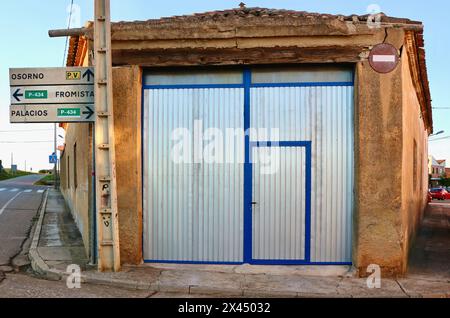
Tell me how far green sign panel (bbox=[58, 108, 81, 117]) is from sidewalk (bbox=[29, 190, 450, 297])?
2385 mm

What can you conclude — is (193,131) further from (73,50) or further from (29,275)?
(73,50)

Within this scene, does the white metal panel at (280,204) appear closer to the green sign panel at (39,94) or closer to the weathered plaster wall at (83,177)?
the weathered plaster wall at (83,177)

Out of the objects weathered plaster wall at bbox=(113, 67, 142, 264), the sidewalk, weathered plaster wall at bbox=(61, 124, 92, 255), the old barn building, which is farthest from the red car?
weathered plaster wall at bbox=(113, 67, 142, 264)

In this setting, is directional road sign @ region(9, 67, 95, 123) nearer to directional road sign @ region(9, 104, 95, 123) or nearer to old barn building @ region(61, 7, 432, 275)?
directional road sign @ region(9, 104, 95, 123)

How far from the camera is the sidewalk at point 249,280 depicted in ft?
19.2

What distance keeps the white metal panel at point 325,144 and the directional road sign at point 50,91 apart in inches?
109

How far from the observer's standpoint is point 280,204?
22.9ft

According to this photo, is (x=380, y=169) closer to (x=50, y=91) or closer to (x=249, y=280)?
(x=249, y=280)

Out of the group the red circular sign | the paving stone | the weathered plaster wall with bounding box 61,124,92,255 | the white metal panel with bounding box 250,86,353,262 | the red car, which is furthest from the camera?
the red car

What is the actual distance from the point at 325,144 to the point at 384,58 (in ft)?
5.05

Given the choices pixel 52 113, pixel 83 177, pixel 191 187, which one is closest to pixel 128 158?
pixel 191 187

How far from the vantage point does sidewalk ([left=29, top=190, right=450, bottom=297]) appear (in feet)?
19.2
